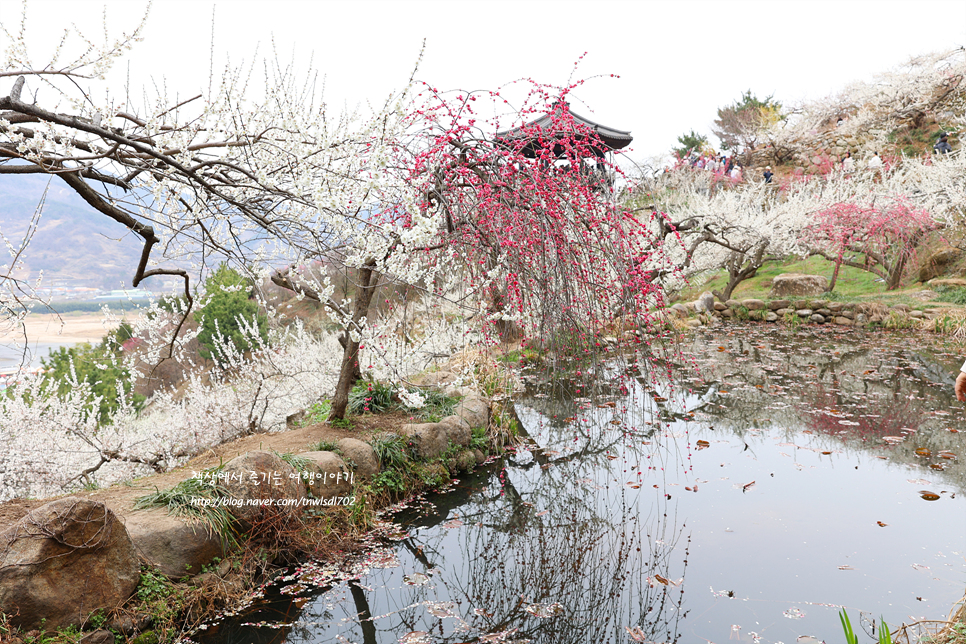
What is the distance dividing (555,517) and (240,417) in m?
3.83

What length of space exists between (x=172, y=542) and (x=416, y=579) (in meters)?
1.34

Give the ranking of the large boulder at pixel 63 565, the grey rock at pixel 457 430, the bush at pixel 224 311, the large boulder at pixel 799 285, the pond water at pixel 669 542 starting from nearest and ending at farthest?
the large boulder at pixel 63 565 → the pond water at pixel 669 542 → the grey rock at pixel 457 430 → the bush at pixel 224 311 → the large boulder at pixel 799 285

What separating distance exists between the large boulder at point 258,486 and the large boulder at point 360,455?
0.55 metres

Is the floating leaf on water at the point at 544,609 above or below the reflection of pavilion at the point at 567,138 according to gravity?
below

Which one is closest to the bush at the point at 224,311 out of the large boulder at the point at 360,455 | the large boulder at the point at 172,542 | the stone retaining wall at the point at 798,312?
the large boulder at the point at 360,455

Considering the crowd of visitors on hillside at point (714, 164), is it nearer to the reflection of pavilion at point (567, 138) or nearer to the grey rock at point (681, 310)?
the grey rock at point (681, 310)

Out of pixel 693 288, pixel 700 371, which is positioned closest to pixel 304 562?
pixel 700 371

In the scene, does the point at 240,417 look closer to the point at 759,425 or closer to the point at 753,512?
Result: the point at 753,512

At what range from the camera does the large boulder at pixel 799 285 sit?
13672 mm

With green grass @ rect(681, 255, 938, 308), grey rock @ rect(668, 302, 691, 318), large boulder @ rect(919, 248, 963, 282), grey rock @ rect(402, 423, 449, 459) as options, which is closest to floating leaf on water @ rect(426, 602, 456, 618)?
grey rock @ rect(402, 423, 449, 459)

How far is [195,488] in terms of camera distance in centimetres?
317

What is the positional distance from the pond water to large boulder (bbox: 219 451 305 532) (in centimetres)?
44

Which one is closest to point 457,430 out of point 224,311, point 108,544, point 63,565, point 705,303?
point 108,544

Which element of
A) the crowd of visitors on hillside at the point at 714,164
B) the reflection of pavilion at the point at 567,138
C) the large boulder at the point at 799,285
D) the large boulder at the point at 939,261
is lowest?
the large boulder at the point at 799,285
